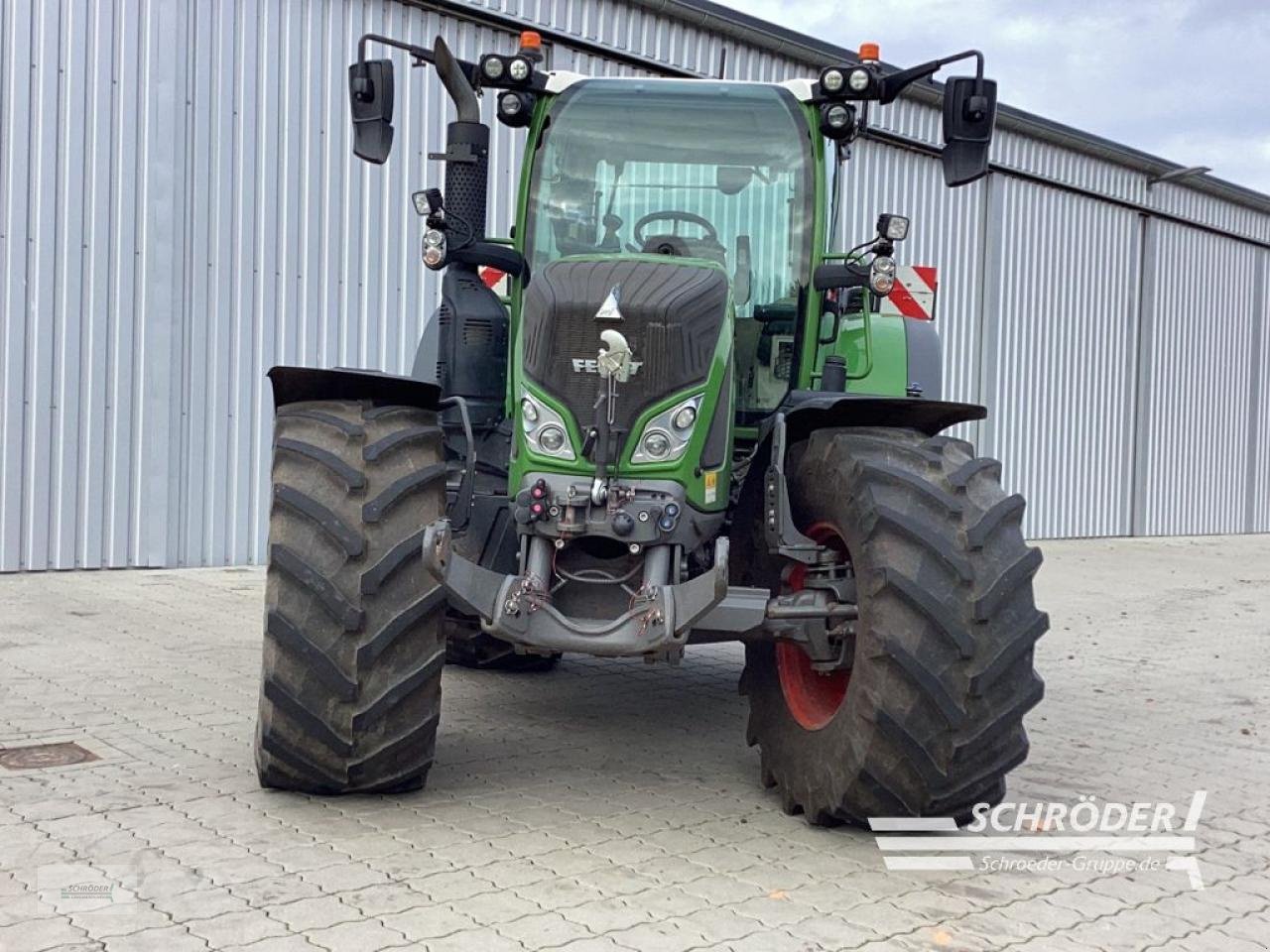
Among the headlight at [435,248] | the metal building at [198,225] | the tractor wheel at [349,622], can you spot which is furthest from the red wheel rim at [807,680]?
the metal building at [198,225]

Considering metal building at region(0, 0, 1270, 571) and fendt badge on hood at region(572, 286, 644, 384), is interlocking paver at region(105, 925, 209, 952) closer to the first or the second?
fendt badge on hood at region(572, 286, 644, 384)

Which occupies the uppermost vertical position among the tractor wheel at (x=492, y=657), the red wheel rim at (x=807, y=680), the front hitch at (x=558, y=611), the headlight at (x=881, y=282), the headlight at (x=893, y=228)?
the headlight at (x=893, y=228)

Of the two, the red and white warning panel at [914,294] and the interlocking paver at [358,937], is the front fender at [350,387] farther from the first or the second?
the red and white warning panel at [914,294]

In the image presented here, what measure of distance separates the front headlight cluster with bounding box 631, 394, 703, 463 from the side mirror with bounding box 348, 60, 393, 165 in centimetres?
168

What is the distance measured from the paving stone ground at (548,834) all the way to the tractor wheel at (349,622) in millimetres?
237

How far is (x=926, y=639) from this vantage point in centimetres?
396

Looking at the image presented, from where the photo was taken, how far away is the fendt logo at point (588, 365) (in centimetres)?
432

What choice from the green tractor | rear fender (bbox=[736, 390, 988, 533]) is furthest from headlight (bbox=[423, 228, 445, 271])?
rear fender (bbox=[736, 390, 988, 533])

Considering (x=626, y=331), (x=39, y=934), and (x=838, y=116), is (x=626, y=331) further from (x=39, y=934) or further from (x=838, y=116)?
(x=39, y=934)

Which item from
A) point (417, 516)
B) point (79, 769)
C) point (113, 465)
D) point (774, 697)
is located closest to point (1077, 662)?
point (774, 697)

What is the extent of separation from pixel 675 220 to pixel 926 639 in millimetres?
2200

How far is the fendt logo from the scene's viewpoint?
4.32 m

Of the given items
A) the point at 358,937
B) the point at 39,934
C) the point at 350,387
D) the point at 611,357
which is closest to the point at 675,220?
the point at 611,357

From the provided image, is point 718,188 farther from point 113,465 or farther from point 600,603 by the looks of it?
point 113,465
